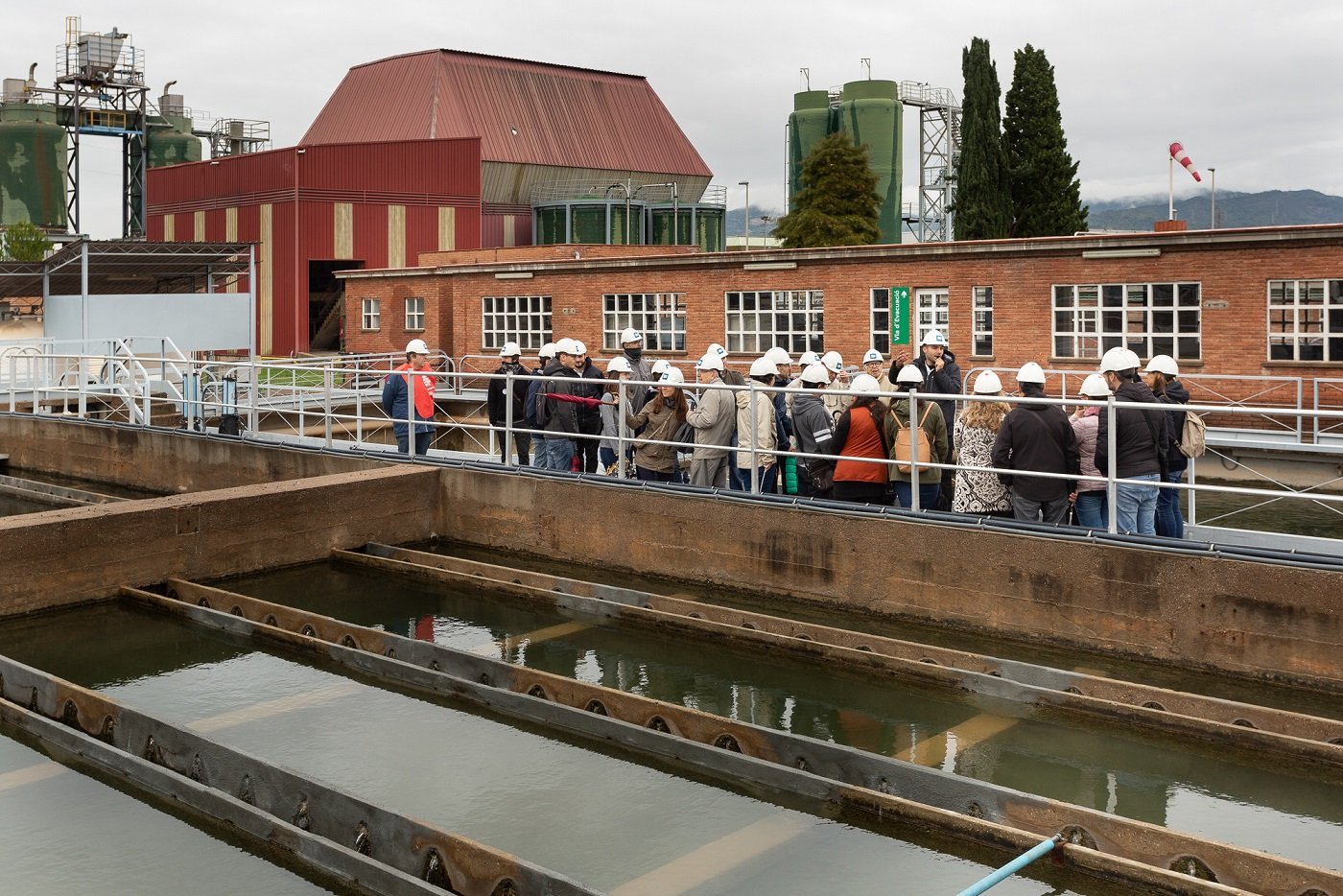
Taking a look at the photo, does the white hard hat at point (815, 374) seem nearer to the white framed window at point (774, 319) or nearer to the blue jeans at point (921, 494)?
the blue jeans at point (921, 494)

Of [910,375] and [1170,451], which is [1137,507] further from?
[910,375]

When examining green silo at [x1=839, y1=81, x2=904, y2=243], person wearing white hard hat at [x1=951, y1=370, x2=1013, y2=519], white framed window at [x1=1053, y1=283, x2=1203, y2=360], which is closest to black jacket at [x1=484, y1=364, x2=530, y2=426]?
person wearing white hard hat at [x1=951, y1=370, x2=1013, y2=519]

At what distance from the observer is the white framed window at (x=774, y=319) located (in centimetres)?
2975

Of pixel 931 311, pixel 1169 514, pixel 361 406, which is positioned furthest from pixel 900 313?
pixel 1169 514

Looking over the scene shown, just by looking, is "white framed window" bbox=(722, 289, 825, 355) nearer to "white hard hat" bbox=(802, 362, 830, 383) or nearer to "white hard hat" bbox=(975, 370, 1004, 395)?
"white hard hat" bbox=(802, 362, 830, 383)

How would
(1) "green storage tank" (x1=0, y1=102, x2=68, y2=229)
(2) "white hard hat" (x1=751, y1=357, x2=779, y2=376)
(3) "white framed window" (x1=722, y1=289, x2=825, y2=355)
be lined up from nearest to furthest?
(2) "white hard hat" (x1=751, y1=357, x2=779, y2=376) < (3) "white framed window" (x1=722, y1=289, x2=825, y2=355) < (1) "green storage tank" (x1=0, y1=102, x2=68, y2=229)

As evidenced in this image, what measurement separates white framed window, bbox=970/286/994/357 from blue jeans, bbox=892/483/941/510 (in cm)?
1472

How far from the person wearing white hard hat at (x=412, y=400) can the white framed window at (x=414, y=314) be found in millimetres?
22841

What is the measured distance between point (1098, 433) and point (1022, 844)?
481cm

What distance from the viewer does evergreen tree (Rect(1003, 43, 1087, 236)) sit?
49.7 m

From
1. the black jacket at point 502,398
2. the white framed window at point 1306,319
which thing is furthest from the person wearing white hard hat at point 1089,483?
the white framed window at point 1306,319

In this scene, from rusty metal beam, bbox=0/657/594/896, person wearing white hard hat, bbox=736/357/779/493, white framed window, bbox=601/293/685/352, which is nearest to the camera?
rusty metal beam, bbox=0/657/594/896

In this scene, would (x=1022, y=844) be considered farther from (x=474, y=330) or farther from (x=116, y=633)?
(x=474, y=330)

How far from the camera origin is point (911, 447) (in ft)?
39.2
